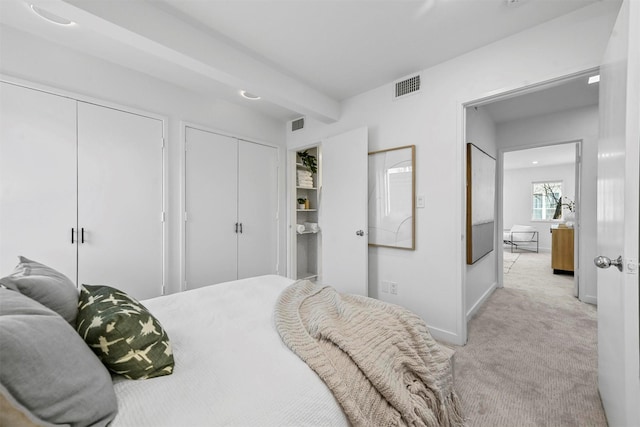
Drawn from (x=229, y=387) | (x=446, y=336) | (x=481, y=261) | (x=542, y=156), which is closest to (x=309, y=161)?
(x=481, y=261)

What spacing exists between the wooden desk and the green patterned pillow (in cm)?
613

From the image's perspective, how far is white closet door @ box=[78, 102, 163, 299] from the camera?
2.31 meters

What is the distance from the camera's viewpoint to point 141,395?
0.84m

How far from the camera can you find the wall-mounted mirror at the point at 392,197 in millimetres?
2680

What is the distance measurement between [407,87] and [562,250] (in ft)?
14.8

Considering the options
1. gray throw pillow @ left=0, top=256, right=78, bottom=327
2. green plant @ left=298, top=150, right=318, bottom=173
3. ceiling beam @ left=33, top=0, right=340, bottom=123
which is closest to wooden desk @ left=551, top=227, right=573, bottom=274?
green plant @ left=298, top=150, right=318, bottom=173

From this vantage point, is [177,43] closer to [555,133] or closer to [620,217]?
[620,217]

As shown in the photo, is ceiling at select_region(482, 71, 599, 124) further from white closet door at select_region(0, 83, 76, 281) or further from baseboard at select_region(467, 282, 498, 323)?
white closet door at select_region(0, 83, 76, 281)

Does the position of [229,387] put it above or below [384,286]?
above

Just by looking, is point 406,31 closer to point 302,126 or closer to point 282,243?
point 302,126

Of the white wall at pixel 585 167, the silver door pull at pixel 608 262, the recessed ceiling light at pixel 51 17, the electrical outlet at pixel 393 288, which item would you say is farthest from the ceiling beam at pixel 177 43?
the white wall at pixel 585 167

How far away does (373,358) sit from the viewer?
42.5 inches

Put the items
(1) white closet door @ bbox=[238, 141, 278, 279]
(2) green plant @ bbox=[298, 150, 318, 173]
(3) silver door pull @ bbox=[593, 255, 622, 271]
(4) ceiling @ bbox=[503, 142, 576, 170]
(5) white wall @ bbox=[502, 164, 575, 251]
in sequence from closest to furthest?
(3) silver door pull @ bbox=[593, 255, 622, 271], (1) white closet door @ bbox=[238, 141, 278, 279], (2) green plant @ bbox=[298, 150, 318, 173], (4) ceiling @ bbox=[503, 142, 576, 170], (5) white wall @ bbox=[502, 164, 575, 251]

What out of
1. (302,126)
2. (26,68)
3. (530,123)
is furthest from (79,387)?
(530,123)
